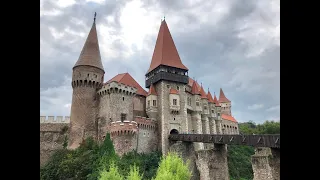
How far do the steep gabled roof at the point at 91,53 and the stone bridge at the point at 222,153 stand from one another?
12253mm

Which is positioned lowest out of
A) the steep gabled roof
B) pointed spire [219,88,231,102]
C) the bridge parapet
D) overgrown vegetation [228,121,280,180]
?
overgrown vegetation [228,121,280,180]

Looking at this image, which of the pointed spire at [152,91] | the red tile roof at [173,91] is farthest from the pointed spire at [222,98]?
the pointed spire at [152,91]

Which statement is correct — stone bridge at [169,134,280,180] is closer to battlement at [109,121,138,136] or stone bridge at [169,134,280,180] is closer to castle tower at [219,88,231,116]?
battlement at [109,121,138,136]

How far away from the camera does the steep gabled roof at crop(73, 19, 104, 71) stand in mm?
28531

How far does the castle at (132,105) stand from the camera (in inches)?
1055

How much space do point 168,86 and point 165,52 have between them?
6092 millimetres

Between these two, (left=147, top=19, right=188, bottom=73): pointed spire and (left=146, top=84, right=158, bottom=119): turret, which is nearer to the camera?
(left=146, top=84, right=158, bottom=119): turret

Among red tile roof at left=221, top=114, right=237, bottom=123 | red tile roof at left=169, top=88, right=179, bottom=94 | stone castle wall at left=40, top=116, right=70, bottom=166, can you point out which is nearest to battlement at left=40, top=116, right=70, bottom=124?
stone castle wall at left=40, top=116, right=70, bottom=166

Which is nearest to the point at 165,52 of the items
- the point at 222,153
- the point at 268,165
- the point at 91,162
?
the point at 222,153

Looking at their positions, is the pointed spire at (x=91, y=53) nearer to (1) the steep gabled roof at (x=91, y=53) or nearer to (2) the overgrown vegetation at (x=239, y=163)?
(1) the steep gabled roof at (x=91, y=53)

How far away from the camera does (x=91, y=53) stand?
29406 mm
